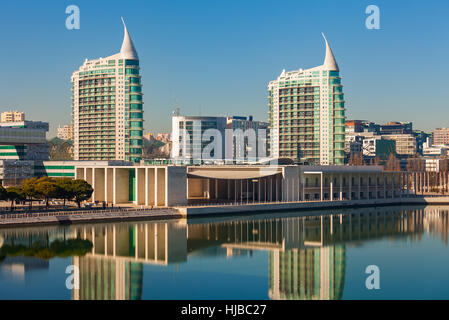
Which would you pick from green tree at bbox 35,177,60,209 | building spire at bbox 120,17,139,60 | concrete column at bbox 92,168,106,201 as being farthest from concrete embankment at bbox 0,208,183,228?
building spire at bbox 120,17,139,60

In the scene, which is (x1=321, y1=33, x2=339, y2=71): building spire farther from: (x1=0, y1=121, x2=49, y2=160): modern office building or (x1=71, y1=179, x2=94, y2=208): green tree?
(x1=71, y1=179, x2=94, y2=208): green tree

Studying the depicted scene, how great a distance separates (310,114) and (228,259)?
79528 millimetres

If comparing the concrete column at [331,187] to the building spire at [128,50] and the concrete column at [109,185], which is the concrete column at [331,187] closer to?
the concrete column at [109,185]

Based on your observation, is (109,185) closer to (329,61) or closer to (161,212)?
(161,212)

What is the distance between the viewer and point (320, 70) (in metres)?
122

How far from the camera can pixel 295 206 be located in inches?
3332

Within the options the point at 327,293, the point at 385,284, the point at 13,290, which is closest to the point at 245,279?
the point at 327,293

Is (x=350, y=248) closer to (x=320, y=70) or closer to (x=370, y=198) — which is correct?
(x=370, y=198)

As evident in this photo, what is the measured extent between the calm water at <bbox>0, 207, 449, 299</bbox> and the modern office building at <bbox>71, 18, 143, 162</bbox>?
Result: 154 feet

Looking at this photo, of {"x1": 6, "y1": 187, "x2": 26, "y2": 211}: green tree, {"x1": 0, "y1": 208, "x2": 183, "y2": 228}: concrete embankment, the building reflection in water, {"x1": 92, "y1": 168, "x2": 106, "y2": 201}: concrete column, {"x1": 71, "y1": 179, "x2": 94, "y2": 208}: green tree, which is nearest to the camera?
the building reflection in water

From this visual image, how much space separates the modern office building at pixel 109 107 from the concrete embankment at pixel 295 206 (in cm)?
4024

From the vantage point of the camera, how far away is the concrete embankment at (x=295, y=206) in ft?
247

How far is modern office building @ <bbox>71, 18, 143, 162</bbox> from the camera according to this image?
4439 inches

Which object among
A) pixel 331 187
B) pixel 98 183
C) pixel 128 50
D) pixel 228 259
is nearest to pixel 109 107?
pixel 128 50
